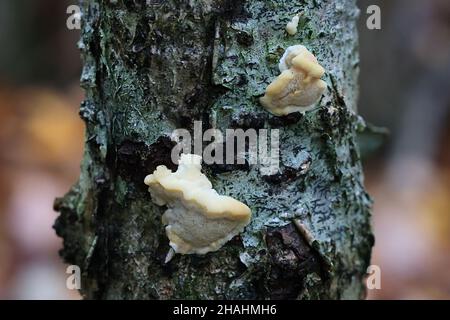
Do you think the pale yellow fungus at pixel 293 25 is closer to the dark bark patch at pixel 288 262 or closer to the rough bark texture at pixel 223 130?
Result: the rough bark texture at pixel 223 130

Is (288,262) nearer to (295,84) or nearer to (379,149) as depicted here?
(295,84)

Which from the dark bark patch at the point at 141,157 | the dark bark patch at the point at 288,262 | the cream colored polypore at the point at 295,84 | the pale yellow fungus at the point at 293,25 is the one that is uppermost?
the pale yellow fungus at the point at 293,25

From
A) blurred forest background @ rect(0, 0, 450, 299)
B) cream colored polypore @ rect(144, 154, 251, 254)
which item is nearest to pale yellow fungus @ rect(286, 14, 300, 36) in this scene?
cream colored polypore @ rect(144, 154, 251, 254)

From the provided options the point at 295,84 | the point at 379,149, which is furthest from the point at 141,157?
the point at 379,149

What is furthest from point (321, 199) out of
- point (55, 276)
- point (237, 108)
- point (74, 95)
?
point (74, 95)

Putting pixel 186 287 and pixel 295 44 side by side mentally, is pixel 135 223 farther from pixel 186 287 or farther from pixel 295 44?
pixel 295 44

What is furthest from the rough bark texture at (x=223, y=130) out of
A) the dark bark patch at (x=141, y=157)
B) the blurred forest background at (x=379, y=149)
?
the blurred forest background at (x=379, y=149)

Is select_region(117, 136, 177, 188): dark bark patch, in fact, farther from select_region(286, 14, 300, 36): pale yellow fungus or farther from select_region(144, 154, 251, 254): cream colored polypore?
select_region(286, 14, 300, 36): pale yellow fungus
